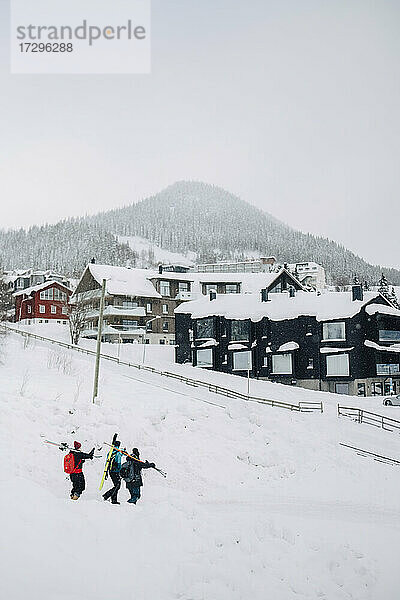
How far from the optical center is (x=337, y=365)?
48.1 metres

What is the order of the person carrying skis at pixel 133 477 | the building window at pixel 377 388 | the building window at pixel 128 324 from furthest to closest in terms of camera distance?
the building window at pixel 128 324 < the building window at pixel 377 388 < the person carrying skis at pixel 133 477

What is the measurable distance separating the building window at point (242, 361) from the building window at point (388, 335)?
11.7 meters

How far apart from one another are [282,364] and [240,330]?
5159mm

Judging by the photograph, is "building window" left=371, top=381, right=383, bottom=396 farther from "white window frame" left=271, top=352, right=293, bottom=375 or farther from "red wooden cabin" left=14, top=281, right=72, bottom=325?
"red wooden cabin" left=14, top=281, right=72, bottom=325

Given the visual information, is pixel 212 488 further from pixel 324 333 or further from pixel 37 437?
pixel 324 333

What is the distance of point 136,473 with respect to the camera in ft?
50.8

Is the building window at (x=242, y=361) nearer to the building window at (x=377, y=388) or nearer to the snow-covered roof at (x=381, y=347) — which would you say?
the snow-covered roof at (x=381, y=347)

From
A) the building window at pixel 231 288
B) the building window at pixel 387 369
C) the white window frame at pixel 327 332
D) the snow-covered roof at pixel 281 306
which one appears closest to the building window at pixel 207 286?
the building window at pixel 231 288

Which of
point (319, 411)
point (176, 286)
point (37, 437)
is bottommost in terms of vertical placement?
point (319, 411)

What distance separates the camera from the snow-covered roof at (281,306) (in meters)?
49.0

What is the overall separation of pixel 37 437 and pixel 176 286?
51516 mm

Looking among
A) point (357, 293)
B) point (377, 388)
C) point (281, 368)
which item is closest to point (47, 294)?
point (281, 368)

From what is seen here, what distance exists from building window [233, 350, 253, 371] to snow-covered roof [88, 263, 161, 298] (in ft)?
59.6

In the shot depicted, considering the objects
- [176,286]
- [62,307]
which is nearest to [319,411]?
[176,286]
